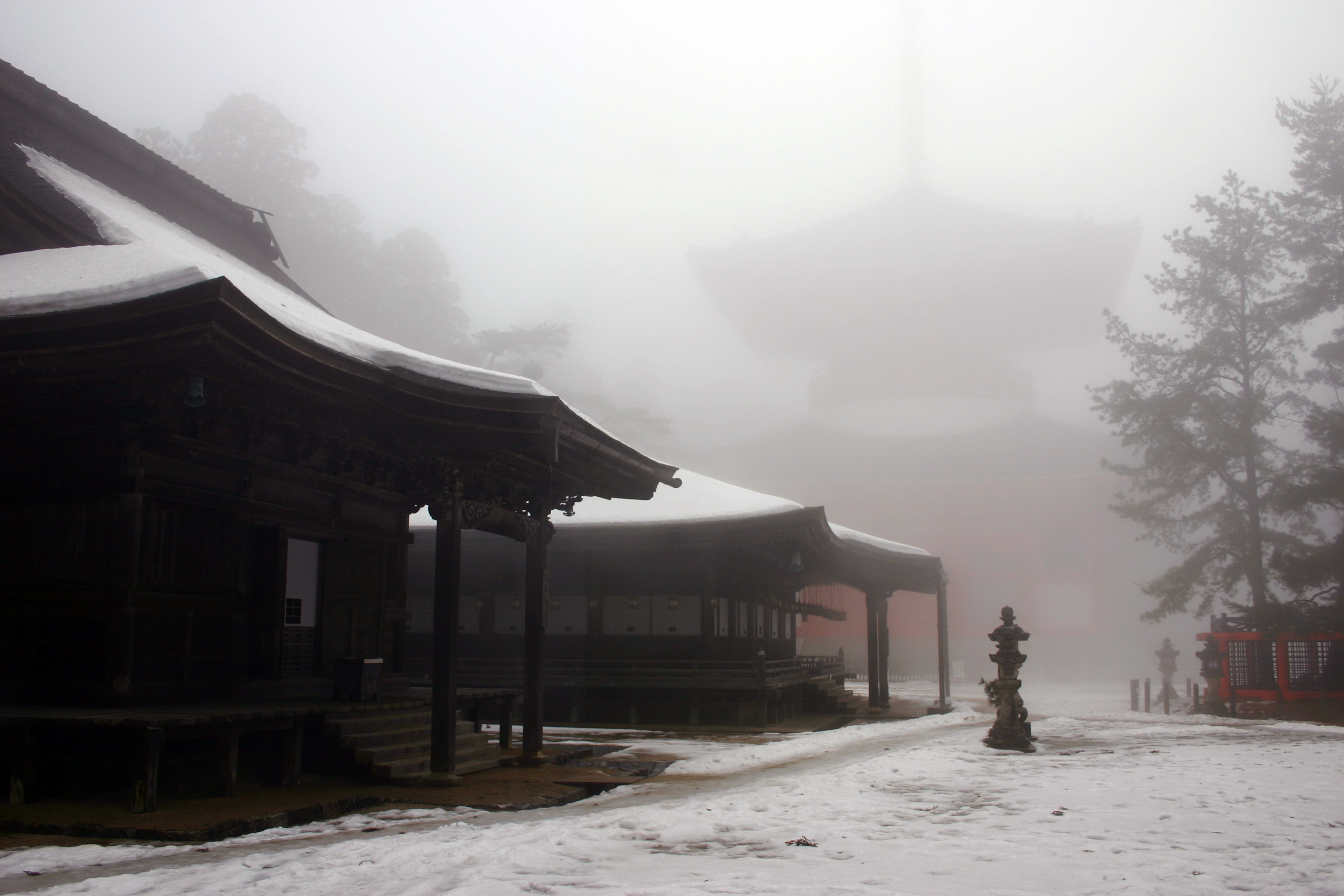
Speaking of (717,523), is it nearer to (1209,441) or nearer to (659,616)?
(659,616)

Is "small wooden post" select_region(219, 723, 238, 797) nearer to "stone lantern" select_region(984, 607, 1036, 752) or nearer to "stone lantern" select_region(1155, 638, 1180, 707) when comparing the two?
"stone lantern" select_region(984, 607, 1036, 752)

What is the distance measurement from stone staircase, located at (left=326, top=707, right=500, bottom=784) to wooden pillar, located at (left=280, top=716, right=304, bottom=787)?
0.45 meters

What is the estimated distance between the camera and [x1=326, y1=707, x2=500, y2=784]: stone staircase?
1046cm

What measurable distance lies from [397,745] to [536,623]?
2.46m

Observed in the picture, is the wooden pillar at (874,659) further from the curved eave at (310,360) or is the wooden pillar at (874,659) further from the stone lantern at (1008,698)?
the curved eave at (310,360)

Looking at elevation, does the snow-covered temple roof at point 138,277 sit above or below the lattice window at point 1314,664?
above

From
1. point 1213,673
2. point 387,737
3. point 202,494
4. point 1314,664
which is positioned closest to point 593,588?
point 387,737

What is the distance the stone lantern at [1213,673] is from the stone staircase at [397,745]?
20224 millimetres

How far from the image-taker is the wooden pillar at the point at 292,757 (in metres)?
10.1

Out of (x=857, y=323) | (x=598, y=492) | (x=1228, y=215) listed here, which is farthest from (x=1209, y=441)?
(x=857, y=323)

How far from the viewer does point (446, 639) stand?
10695 mm

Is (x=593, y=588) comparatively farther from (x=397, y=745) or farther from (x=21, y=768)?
(x=21, y=768)

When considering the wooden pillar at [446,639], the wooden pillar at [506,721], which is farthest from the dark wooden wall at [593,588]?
the wooden pillar at [446,639]

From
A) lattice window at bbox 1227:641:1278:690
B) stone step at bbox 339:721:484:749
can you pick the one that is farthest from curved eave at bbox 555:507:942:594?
lattice window at bbox 1227:641:1278:690
